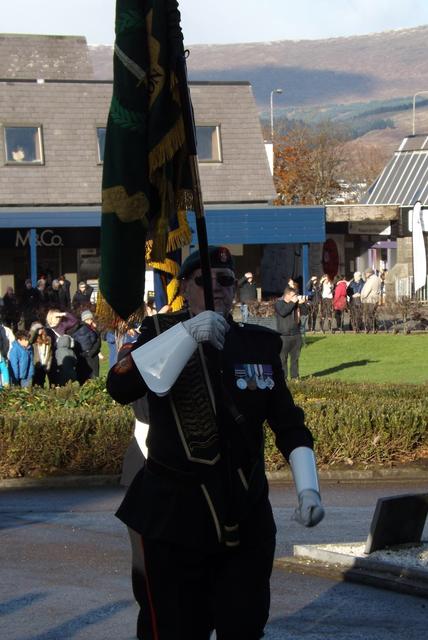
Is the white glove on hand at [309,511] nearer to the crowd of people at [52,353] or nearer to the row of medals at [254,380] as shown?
the row of medals at [254,380]

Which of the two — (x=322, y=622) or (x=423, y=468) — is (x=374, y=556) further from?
(x=423, y=468)

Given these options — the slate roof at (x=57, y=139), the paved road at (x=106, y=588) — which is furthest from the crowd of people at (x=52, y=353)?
the slate roof at (x=57, y=139)

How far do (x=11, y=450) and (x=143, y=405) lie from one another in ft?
30.6

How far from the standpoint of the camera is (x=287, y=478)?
46.2 feet

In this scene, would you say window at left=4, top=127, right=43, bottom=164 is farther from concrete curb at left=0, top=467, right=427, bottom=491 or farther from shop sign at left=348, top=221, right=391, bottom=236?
concrete curb at left=0, top=467, right=427, bottom=491

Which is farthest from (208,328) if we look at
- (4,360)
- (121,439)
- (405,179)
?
(405,179)

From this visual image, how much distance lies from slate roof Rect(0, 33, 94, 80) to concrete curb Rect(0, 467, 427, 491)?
126 ft

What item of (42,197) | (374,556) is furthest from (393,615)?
(42,197)

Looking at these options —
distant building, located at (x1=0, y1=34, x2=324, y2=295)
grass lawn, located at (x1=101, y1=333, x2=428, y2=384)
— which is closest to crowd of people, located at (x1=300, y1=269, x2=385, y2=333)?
grass lawn, located at (x1=101, y1=333, x2=428, y2=384)

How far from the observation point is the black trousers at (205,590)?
15.4ft

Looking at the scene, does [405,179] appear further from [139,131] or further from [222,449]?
[222,449]

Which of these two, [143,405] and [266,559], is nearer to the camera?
[266,559]

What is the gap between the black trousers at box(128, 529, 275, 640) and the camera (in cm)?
468

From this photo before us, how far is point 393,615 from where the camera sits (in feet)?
24.5
